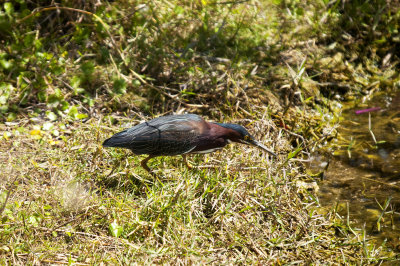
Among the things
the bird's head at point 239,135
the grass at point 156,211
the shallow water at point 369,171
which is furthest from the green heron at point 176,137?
the shallow water at point 369,171

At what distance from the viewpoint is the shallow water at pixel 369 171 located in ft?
13.9

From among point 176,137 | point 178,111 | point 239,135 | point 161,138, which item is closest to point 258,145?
point 239,135

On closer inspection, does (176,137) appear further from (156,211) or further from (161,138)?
(156,211)

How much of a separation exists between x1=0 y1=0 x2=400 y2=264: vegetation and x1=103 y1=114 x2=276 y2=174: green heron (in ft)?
0.80

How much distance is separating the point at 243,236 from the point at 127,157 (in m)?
1.40

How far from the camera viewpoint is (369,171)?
4.86m

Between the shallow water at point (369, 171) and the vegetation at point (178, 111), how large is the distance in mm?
196

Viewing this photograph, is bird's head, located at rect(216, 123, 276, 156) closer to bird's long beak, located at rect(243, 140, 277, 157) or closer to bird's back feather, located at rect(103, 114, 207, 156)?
bird's long beak, located at rect(243, 140, 277, 157)

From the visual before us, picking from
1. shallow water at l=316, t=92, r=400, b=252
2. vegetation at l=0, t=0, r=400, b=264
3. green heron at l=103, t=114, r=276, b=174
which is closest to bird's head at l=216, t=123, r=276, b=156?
green heron at l=103, t=114, r=276, b=174

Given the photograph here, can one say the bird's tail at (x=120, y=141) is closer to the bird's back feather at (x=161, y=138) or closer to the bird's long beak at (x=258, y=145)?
the bird's back feather at (x=161, y=138)

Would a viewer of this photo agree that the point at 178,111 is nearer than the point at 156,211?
No

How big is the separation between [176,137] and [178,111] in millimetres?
1224

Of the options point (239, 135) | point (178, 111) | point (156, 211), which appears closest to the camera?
point (156, 211)

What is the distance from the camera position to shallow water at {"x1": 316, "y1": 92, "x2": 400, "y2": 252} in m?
4.23
